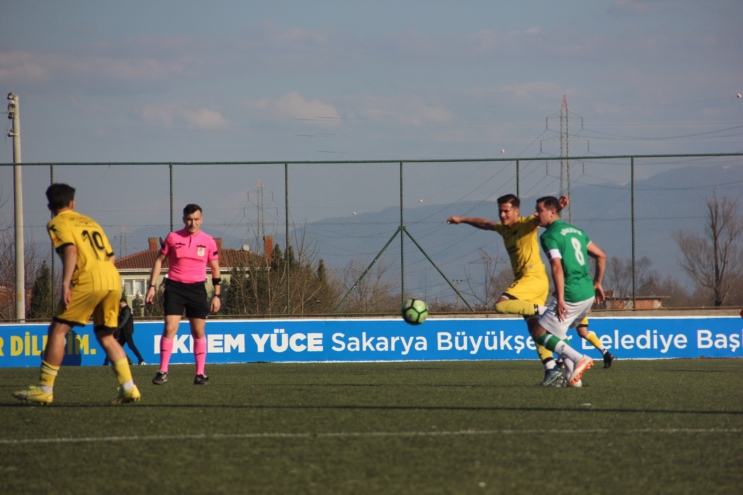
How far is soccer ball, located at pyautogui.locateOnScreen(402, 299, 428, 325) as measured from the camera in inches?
392

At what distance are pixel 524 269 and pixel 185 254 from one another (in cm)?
399

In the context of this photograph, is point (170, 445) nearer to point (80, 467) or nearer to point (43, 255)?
point (80, 467)

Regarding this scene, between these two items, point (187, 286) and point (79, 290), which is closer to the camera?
point (79, 290)

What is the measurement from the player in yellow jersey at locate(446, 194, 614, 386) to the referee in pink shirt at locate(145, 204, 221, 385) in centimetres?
302

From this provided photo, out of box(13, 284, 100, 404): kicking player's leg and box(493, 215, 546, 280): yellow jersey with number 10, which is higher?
box(493, 215, 546, 280): yellow jersey with number 10

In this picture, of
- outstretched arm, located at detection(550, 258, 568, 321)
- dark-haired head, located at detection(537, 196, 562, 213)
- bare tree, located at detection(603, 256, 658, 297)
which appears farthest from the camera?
bare tree, located at detection(603, 256, 658, 297)

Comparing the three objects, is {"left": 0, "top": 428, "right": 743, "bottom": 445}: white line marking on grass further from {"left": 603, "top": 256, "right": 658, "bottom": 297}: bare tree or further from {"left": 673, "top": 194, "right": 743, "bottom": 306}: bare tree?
{"left": 673, "top": 194, "right": 743, "bottom": 306}: bare tree

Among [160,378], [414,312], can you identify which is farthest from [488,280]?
[160,378]

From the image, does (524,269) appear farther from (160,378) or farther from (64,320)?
(64,320)

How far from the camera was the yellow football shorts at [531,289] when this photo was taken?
29.6ft

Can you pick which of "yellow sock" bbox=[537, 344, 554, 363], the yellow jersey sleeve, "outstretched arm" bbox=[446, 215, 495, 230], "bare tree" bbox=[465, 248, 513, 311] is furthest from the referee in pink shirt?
"bare tree" bbox=[465, 248, 513, 311]

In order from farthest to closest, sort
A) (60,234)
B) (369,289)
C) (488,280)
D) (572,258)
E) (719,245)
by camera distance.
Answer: (719,245)
(488,280)
(369,289)
(572,258)
(60,234)

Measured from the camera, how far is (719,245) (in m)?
27.0

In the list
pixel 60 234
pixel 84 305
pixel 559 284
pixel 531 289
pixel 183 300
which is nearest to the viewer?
pixel 60 234
